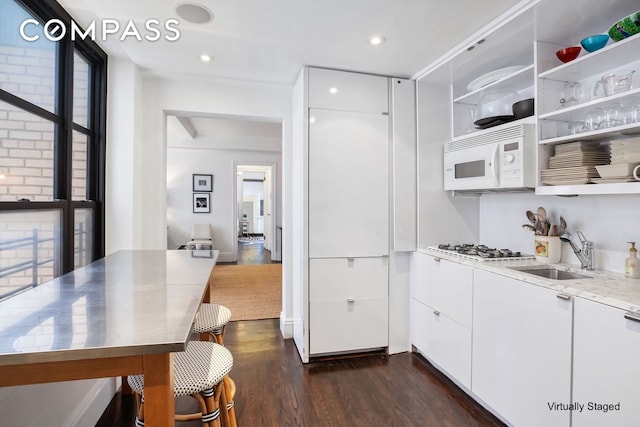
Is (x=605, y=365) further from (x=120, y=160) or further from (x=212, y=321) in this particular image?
(x=120, y=160)

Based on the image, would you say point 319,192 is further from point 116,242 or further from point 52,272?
point 52,272

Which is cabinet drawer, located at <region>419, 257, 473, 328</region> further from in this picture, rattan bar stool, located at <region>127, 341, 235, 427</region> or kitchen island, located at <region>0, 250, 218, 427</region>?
kitchen island, located at <region>0, 250, 218, 427</region>

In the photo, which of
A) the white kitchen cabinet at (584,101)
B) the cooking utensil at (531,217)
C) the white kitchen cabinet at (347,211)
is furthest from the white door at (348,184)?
the white kitchen cabinet at (584,101)

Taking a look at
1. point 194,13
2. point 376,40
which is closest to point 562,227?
point 376,40

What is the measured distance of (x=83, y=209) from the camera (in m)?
2.16

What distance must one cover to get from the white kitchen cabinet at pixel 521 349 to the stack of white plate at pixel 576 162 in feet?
2.11

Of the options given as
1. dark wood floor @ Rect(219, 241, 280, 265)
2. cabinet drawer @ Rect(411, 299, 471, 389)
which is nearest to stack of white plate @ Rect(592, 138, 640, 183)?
cabinet drawer @ Rect(411, 299, 471, 389)

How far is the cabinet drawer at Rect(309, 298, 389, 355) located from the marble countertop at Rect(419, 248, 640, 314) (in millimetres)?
946

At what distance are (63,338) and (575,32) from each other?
→ 2.72 meters

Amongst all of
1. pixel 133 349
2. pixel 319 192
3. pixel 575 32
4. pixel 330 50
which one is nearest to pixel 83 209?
pixel 319 192

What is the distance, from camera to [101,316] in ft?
3.07

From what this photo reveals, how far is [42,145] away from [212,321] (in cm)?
134

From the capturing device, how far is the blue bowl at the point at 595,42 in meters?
1.63

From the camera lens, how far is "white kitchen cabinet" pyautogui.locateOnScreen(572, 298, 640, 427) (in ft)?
3.90
